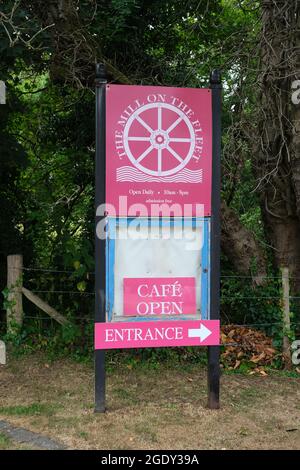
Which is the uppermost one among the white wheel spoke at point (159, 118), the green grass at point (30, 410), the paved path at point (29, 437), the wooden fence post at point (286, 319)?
the white wheel spoke at point (159, 118)

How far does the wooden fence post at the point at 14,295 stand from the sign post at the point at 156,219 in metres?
2.77

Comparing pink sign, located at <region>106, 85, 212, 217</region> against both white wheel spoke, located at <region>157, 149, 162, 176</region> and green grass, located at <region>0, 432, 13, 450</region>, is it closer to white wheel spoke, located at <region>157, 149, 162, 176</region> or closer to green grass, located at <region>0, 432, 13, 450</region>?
white wheel spoke, located at <region>157, 149, 162, 176</region>

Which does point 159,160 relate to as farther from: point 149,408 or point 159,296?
point 149,408

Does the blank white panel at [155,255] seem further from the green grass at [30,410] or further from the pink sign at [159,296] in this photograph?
the green grass at [30,410]

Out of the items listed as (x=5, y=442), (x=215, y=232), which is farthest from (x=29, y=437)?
(x=215, y=232)

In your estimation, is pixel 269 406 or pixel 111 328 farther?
pixel 269 406

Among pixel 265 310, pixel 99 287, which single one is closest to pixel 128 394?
pixel 99 287

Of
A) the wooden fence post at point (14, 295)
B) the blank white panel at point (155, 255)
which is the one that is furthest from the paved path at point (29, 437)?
the wooden fence post at point (14, 295)

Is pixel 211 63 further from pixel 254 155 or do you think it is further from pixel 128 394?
pixel 128 394

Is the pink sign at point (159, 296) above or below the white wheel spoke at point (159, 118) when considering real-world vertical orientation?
below

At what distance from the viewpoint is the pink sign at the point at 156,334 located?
4691mm

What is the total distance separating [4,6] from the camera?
19.2 ft

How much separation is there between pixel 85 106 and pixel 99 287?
4.58m

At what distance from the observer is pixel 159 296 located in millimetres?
4824
